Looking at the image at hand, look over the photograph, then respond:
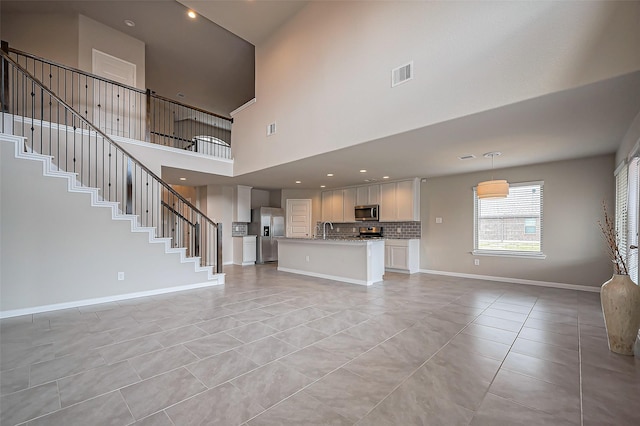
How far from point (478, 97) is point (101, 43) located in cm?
757

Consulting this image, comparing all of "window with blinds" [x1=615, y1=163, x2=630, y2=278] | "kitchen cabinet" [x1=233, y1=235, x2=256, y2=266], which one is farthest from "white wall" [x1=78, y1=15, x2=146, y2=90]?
"window with blinds" [x1=615, y1=163, x2=630, y2=278]

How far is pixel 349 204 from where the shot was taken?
29.0 ft

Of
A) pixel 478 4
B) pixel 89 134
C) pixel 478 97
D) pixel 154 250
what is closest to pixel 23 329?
pixel 154 250

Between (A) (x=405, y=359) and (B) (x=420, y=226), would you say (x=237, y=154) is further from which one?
(A) (x=405, y=359)

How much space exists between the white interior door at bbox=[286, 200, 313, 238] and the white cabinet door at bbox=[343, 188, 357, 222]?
1.46 metres

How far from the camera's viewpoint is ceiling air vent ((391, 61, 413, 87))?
3.54 metres

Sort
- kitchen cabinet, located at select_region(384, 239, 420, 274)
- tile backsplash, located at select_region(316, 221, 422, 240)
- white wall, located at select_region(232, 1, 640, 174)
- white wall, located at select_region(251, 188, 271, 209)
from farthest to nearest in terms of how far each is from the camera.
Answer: white wall, located at select_region(251, 188, 271, 209), tile backsplash, located at select_region(316, 221, 422, 240), kitchen cabinet, located at select_region(384, 239, 420, 274), white wall, located at select_region(232, 1, 640, 174)

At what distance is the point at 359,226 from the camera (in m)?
8.93

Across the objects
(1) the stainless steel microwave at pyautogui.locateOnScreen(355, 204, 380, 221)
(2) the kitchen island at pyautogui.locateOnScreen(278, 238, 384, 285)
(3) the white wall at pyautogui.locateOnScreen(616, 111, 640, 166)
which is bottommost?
(2) the kitchen island at pyautogui.locateOnScreen(278, 238, 384, 285)

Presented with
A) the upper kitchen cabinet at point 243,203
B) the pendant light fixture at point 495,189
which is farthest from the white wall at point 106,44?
the pendant light fixture at point 495,189

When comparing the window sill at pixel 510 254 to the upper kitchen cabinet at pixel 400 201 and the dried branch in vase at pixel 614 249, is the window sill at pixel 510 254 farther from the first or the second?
the upper kitchen cabinet at pixel 400 201

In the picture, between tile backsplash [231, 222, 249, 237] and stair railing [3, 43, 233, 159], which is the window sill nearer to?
tile backsplash [231, 222, 249, 237]

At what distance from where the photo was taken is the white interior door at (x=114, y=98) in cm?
607

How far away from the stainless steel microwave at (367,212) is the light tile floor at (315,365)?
395 cm
